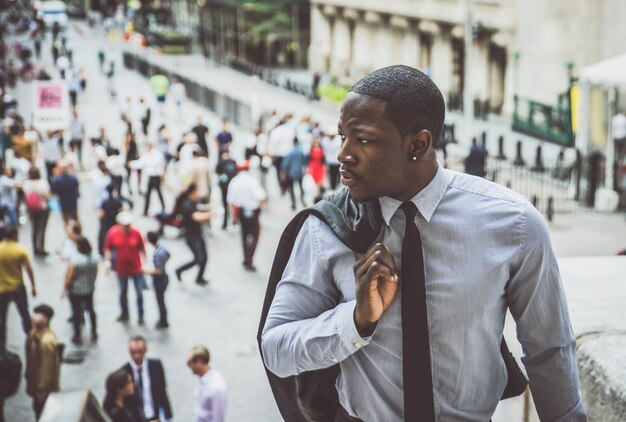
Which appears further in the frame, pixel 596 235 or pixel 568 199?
pixel 568 199

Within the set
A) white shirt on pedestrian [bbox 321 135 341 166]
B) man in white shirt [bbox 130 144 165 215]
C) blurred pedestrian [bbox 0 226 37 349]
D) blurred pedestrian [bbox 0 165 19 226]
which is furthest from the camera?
white shirt on pedestrian [bbox 321 135 341 166]

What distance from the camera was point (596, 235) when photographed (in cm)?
1828

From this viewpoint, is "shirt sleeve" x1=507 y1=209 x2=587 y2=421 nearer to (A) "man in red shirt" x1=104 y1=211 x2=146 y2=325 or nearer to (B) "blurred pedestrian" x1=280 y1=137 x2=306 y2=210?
(A) "man in red shirt" x1=104 y1=211 x2=146 y2=325

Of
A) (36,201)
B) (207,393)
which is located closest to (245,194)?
(36,201)

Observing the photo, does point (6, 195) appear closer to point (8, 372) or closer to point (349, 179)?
point (8, 372)

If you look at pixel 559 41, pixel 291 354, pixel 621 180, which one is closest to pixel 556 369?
pixel 291 354

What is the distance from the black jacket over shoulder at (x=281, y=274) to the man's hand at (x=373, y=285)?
102 mm

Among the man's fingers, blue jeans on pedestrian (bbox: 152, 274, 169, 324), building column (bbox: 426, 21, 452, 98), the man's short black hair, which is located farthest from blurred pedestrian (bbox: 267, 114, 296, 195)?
building column (bbox: 426, 21, 452, 98)

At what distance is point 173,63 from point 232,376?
4963 centimetres

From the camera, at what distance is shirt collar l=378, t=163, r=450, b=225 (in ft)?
8.14

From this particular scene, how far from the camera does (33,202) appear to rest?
677 inches

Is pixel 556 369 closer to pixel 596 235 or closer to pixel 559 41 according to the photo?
pixel 596 235

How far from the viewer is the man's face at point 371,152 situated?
239cm

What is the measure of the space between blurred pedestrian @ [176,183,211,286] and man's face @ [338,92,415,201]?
12.1m
